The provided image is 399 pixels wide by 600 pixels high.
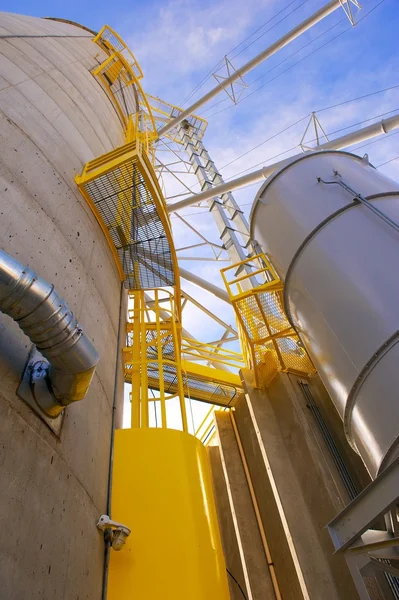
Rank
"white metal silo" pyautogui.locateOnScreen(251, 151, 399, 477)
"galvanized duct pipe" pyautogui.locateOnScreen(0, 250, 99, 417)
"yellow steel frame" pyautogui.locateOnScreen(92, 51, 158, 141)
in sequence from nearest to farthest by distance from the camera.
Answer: "galvanized duct pipe" pyautogui.locateOnScreen(0, 250, 99, 417), "white metal silo" pyautogui.locateOnScreen(251, 151, 399, 477), "yellow steel frame" pyautogui.locateOnScreen(92, 51, 158, 141)

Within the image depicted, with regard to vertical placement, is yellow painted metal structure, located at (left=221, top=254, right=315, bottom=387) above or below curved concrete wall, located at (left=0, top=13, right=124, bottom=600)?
above

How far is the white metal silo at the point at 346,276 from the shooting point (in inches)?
188

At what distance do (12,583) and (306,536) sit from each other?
23.0 ft

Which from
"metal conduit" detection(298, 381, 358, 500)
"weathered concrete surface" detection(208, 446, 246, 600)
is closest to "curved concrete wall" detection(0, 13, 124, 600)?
"metal conduit" detection(298, 381, 358, 500)

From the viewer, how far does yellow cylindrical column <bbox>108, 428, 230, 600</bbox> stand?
181 inches

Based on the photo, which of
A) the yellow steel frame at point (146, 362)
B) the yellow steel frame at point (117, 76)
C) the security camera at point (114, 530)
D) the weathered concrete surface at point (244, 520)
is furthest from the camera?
the yellow steel frame at point (117, 76)

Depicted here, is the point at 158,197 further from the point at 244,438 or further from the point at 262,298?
the point at 244,438

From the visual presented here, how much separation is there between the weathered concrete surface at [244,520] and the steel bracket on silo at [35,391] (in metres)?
7.79

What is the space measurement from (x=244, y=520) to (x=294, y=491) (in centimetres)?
195

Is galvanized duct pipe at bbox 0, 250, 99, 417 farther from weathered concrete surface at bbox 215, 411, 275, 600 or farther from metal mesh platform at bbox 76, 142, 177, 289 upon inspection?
weathered concrete surface at bbox 215, 411, 275, 600

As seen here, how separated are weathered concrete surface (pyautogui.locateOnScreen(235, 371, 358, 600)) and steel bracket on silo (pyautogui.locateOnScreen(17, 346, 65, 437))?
245 inches

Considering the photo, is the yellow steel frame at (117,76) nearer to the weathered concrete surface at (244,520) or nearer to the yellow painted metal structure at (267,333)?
the yellow painted metal structure at (267,333)

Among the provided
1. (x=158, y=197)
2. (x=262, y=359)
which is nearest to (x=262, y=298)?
(x=262, y=359)

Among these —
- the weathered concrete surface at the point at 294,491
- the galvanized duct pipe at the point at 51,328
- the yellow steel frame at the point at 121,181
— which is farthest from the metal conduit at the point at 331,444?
the galvanized duct pipe at the point at 51,328
